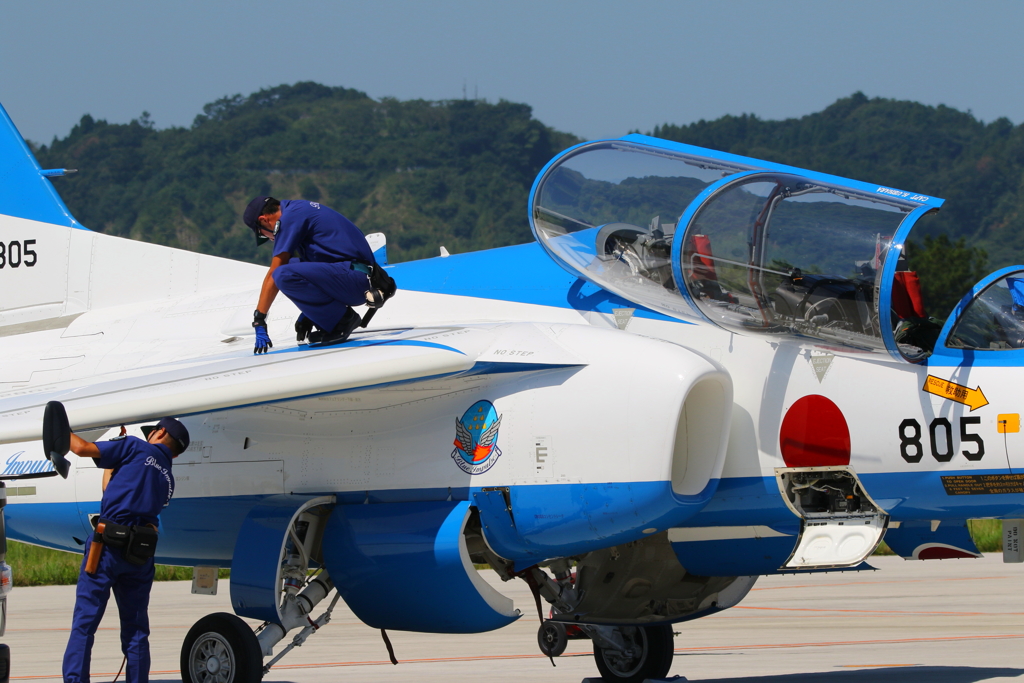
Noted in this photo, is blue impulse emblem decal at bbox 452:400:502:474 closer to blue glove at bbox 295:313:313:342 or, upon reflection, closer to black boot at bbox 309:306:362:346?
black boot at bbox 309:306:362:346

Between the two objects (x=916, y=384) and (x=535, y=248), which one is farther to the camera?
(x=535, y=248)

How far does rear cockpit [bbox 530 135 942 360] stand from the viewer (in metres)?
6.70

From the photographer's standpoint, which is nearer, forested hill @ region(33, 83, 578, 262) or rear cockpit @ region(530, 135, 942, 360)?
rear cockpit @ region(530, 135, 942, 360)

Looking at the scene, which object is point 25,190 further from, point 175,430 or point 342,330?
point 342,330

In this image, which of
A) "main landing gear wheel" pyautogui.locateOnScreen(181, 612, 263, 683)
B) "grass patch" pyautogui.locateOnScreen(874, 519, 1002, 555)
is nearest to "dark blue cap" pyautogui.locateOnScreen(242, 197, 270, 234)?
"main landing gear wheel" pyautogui.locateOnScreen(181, 612, 263, 683)

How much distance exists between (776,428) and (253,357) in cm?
326

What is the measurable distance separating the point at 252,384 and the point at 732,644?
5946mm

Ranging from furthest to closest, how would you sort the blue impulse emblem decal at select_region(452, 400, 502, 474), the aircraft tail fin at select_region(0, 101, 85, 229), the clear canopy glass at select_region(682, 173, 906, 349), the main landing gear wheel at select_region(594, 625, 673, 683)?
1. the aircraft tail fin at select_region(0, 101, 85, 229)
2. the main landing gear wheel at select_region(594, 625, 673, 683)
3. the blue impulse emblem decal at select_region(452, 400, 502, 474)
4. the clear canopy glass at select_region(682, 173, 906, 349)

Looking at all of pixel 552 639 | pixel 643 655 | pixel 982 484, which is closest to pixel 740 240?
pixel 982 484

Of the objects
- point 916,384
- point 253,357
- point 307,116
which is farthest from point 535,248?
point 307,116

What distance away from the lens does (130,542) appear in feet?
22.7

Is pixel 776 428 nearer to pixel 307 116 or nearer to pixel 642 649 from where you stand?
pixel 642 649

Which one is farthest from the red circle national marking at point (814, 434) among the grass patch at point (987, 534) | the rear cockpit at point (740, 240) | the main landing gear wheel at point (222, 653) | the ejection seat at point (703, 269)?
the grass patch at point (987, 534)

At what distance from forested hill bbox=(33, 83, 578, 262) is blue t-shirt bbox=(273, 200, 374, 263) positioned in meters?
72.7
